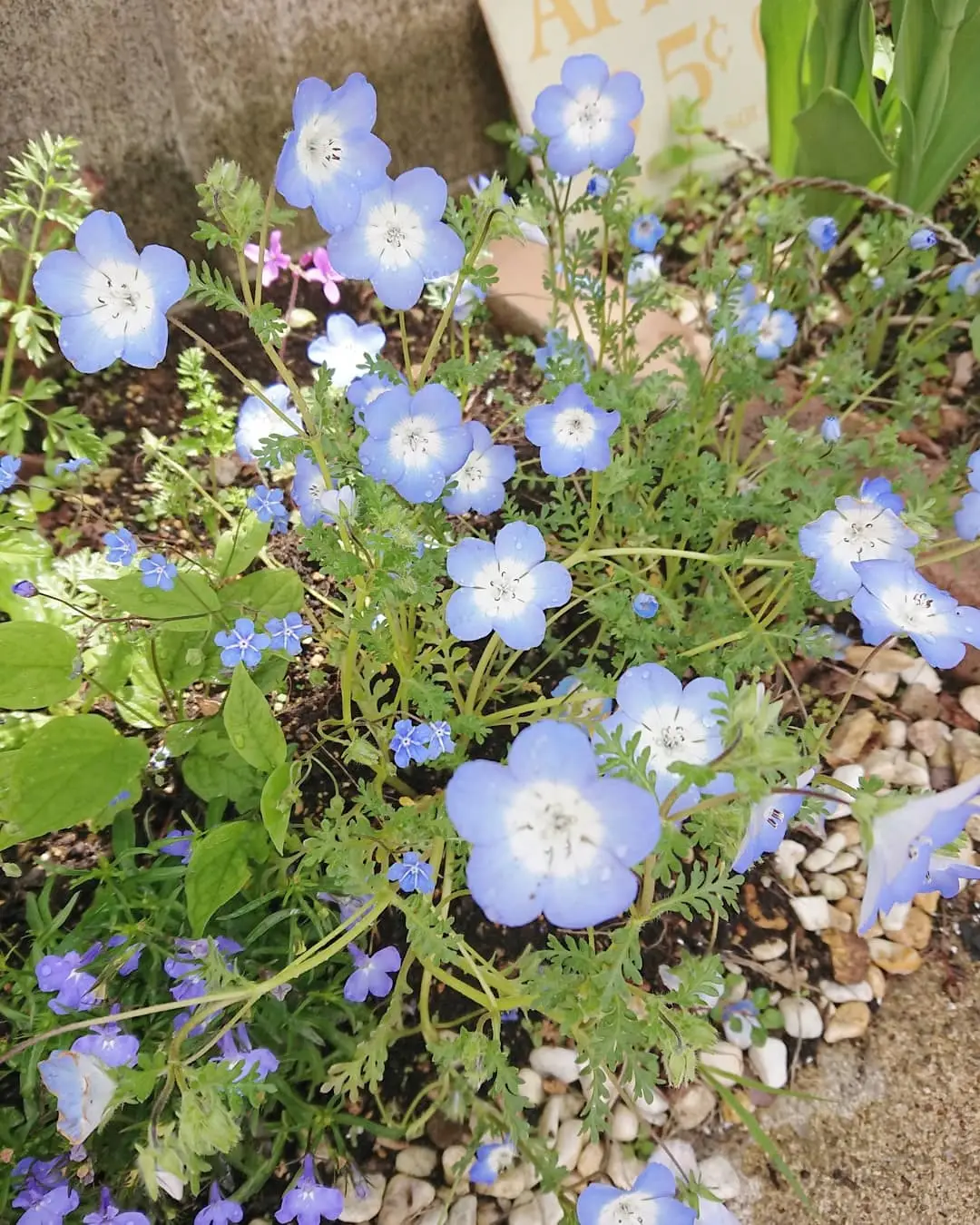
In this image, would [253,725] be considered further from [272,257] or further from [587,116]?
[587,116]

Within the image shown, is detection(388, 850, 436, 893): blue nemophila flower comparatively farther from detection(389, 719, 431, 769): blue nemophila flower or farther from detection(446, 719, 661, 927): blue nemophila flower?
detection(446, 719, 661, 927): blue nemophila flower

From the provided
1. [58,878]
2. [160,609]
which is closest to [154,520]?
[160,609]

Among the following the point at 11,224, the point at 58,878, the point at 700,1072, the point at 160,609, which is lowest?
the point at 700,1072

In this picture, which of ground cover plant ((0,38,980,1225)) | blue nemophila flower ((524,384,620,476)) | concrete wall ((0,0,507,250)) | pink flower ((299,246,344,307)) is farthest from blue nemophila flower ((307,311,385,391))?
concrete wall ((0,0,507,250))

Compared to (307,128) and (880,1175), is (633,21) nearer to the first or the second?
(307,128)

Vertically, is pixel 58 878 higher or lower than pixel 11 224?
lower

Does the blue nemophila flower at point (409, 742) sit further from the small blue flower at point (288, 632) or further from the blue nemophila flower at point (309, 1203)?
the blue nemophila flower at point (309, 1203)
